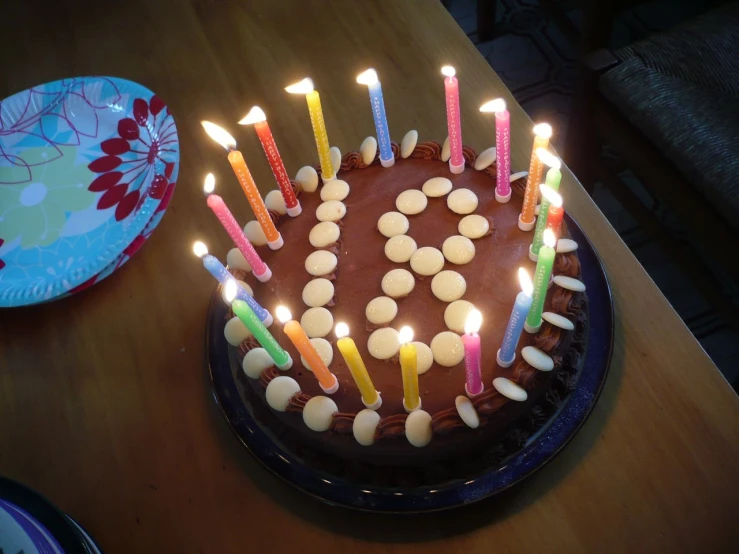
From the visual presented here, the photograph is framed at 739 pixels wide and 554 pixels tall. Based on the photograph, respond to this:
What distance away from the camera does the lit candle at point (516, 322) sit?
21.6 inches

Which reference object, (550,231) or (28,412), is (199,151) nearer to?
(28,412)

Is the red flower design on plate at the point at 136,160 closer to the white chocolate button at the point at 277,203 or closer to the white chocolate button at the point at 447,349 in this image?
the white chocolate button at the point at 277,203

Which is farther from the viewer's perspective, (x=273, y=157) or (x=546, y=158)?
(x=273, y=157)

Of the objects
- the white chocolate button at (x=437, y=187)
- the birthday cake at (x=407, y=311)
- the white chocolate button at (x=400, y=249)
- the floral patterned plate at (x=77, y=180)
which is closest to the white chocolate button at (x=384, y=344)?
the birthday cake at (x=407, y=311)

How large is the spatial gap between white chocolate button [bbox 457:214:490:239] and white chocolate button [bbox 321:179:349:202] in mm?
166

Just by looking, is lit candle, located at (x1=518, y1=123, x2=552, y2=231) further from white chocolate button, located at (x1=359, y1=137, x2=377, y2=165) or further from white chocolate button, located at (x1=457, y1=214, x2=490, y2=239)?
white chocolate button, located at (x1=359, y1=137, x2=377, y2=165)

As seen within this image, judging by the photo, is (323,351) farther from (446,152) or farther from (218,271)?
(446,152)

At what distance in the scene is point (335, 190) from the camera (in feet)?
2.68

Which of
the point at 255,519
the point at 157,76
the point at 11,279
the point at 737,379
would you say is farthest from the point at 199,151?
the point at 737,379

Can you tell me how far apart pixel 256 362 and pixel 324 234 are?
0.62 feet

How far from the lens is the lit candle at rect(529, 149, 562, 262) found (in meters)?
0.62

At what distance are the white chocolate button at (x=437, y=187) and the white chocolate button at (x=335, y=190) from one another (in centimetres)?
11

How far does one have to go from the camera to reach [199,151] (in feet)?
3.35

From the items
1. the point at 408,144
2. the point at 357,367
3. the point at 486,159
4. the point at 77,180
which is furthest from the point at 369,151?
the point at 77,180
